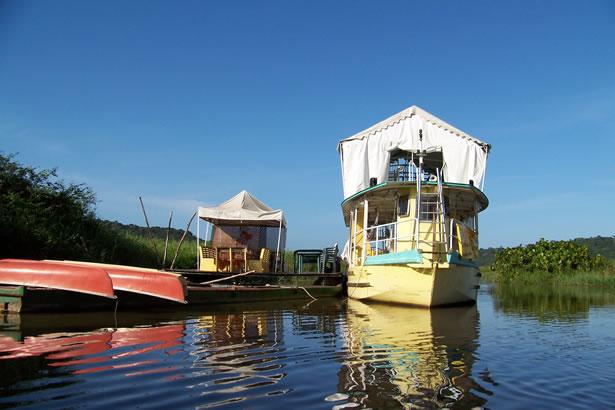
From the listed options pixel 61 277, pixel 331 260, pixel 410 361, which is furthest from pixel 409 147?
pixel 61 277

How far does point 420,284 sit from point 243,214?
7.56 metres

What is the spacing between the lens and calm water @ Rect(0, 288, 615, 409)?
4352mm

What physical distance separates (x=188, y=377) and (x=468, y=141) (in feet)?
42.5

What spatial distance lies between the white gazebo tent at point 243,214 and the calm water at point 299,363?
24.2 feet

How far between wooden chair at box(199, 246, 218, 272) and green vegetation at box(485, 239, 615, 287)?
975 inches

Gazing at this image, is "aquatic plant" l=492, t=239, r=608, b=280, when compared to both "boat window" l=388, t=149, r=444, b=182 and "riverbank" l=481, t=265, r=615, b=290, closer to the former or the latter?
"riverbank" l=481, t=265, r=615, b=290

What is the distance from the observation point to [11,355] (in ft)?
19.6

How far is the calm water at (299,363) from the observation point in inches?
171

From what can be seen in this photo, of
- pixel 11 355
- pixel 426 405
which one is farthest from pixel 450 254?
pixel 11 355

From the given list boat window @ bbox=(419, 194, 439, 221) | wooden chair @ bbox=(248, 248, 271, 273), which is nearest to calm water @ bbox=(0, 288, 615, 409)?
boat window @ bbox=(419, 194, 439, 221)

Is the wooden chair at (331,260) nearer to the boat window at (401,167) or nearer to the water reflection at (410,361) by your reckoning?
the boat window at (401,167)

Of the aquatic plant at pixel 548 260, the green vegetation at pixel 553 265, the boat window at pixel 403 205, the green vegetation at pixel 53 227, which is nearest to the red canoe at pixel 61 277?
the green vegetation at pixel 53 227

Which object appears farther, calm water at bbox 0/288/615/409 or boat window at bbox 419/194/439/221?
boat window at bbox 419/194/439/221

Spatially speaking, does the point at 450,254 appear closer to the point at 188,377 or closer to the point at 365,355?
the point at 365,355
